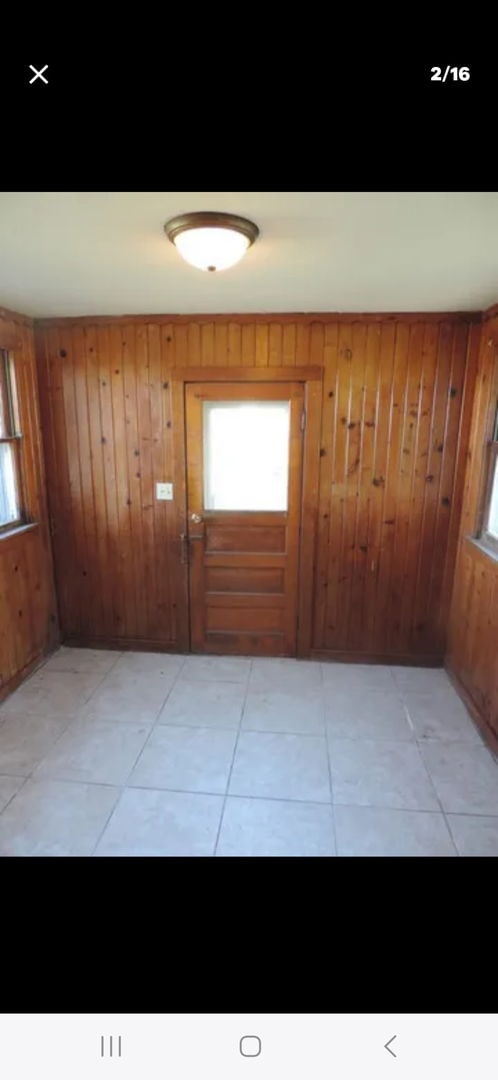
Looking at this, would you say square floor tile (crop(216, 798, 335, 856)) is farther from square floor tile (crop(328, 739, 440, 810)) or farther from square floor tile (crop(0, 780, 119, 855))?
square floor tile (crop(0, 780, 119, 855))

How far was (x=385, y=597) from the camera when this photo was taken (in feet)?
10.5

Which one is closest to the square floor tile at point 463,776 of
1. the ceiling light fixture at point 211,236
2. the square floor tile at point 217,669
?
the square floor tile at point 217,669

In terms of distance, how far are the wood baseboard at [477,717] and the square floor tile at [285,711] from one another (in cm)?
81

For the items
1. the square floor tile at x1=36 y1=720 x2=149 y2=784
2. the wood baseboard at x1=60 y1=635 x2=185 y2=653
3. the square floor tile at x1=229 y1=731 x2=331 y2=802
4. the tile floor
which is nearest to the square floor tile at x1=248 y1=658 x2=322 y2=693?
the tile floor

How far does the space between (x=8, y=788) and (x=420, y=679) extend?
2.34 metres

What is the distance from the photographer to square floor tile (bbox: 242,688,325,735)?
2.60 metres

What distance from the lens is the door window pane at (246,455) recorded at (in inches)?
120

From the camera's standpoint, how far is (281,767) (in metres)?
2.27

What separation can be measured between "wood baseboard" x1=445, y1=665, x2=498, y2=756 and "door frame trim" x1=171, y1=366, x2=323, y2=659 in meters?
0.93

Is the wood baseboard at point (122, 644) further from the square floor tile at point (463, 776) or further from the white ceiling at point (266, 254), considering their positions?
the white ceiling at point (266, 254)

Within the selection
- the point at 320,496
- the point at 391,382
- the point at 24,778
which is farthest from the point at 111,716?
the point at 391,382
